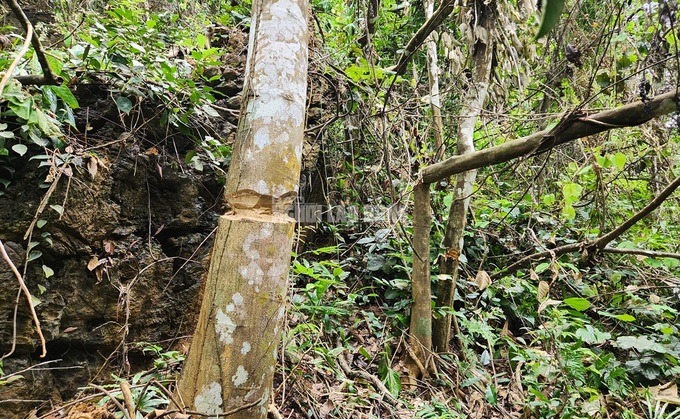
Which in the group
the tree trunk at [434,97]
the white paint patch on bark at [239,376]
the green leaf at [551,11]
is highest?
the tree trunk at [434,97]

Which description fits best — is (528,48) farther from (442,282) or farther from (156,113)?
(156,113)

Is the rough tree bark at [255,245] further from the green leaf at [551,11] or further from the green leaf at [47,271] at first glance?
the green leaf at [47,271]

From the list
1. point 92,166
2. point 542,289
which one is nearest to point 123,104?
point 92,166

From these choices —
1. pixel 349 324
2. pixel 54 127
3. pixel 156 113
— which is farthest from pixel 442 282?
pixel 54 127

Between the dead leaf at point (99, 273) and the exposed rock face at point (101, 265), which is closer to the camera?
the exposed rock face at point (101, 265)

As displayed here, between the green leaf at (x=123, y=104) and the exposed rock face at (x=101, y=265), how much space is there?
261 millimetres

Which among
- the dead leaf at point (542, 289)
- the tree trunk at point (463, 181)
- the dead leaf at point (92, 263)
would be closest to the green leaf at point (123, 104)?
the dead leaf at point (92, 263)

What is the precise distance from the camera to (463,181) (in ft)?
10.9

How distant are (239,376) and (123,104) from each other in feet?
6.79

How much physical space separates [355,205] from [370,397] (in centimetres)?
218

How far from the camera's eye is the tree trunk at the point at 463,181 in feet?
10.7

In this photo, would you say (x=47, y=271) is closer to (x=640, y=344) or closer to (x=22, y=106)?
(x=22, y=106)

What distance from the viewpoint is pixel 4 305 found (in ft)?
6.72

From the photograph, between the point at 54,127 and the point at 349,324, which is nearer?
the point at 54,127
